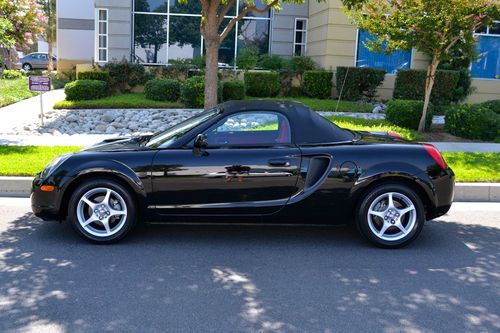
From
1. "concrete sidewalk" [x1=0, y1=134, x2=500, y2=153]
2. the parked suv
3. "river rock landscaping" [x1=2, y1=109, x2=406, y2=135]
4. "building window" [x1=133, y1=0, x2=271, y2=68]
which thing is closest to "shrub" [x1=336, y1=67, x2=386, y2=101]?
"river rock landscaping" [x1=2, y1=109, x2=406, y2=135]

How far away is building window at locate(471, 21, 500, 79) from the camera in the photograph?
18.7 metres

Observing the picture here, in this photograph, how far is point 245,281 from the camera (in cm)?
462

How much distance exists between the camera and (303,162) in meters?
5.41

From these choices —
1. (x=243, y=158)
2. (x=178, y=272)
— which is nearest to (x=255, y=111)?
(x=243, y=158)

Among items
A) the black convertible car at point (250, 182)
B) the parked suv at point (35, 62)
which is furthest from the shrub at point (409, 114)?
the parked suv at point (35, 62)

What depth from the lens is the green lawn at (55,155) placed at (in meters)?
8.23

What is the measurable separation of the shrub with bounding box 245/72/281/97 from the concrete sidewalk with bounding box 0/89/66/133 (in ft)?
20.8

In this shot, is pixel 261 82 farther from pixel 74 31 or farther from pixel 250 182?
pixel 74 31

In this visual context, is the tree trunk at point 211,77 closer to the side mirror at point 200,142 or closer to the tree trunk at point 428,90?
the side mirror at point 200,142

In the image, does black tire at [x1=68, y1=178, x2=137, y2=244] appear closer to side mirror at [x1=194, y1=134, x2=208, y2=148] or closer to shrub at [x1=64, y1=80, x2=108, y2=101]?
side mirror at [x1=194, y1=134, x2=208, y2=148]

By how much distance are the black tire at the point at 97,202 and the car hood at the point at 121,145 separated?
0.44 metres

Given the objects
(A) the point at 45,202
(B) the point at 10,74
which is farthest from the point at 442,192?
(B) the point at 10,74

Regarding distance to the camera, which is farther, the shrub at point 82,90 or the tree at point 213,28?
the shrub at point 82,90

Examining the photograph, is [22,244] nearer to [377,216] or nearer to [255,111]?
[255,111]
